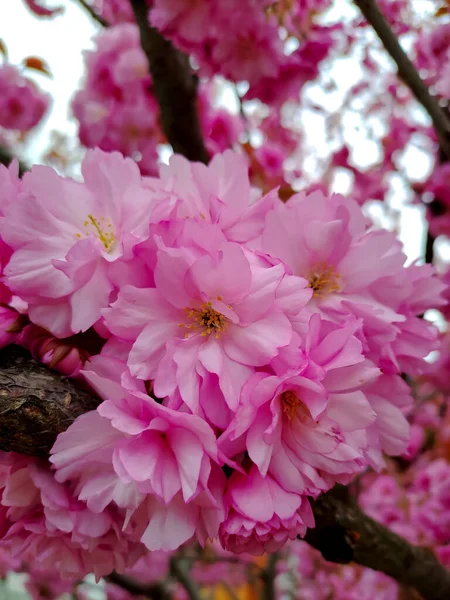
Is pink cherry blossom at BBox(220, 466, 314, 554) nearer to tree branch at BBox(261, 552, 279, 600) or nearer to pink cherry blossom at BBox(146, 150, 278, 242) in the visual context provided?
pink cherry blossom at BBox(146, 150, 278, 242)

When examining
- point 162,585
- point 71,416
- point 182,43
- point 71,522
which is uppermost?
point 182,43

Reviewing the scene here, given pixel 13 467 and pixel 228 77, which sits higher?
pixel 228 77

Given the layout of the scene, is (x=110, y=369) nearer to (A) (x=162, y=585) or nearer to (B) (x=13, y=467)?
(B) (x=13, y=467)

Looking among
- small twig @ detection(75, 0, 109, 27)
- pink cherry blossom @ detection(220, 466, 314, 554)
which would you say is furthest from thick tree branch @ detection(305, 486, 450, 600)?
small twig @ detection(75, 0, 109, 27)

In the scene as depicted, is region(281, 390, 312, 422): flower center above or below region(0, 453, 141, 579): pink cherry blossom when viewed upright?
above

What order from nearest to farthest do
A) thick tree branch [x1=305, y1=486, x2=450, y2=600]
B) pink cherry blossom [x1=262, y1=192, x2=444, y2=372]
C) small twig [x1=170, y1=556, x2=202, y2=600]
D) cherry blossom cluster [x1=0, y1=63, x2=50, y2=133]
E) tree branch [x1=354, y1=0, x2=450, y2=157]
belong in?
1. pink cherry blossom [x1=262, y1=192, x2=444, y2=372]
2. thick tree branch [x1=305, y1=486, x2=450, y2=600]
3. tree branch [x1=354, y1=0, x2=450, y2=157]
4. cherry blossom cluster [x1=0, y1=63, x2=50, y2=133]
5. small twig [x1=170, y1=556, x2=202, y2=600]

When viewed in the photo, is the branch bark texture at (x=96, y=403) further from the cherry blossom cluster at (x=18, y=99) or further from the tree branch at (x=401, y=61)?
the cherry blossom cluster at (x=18, y=99)

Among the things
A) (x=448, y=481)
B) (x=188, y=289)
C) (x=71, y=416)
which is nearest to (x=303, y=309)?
(x=188, y=289)
